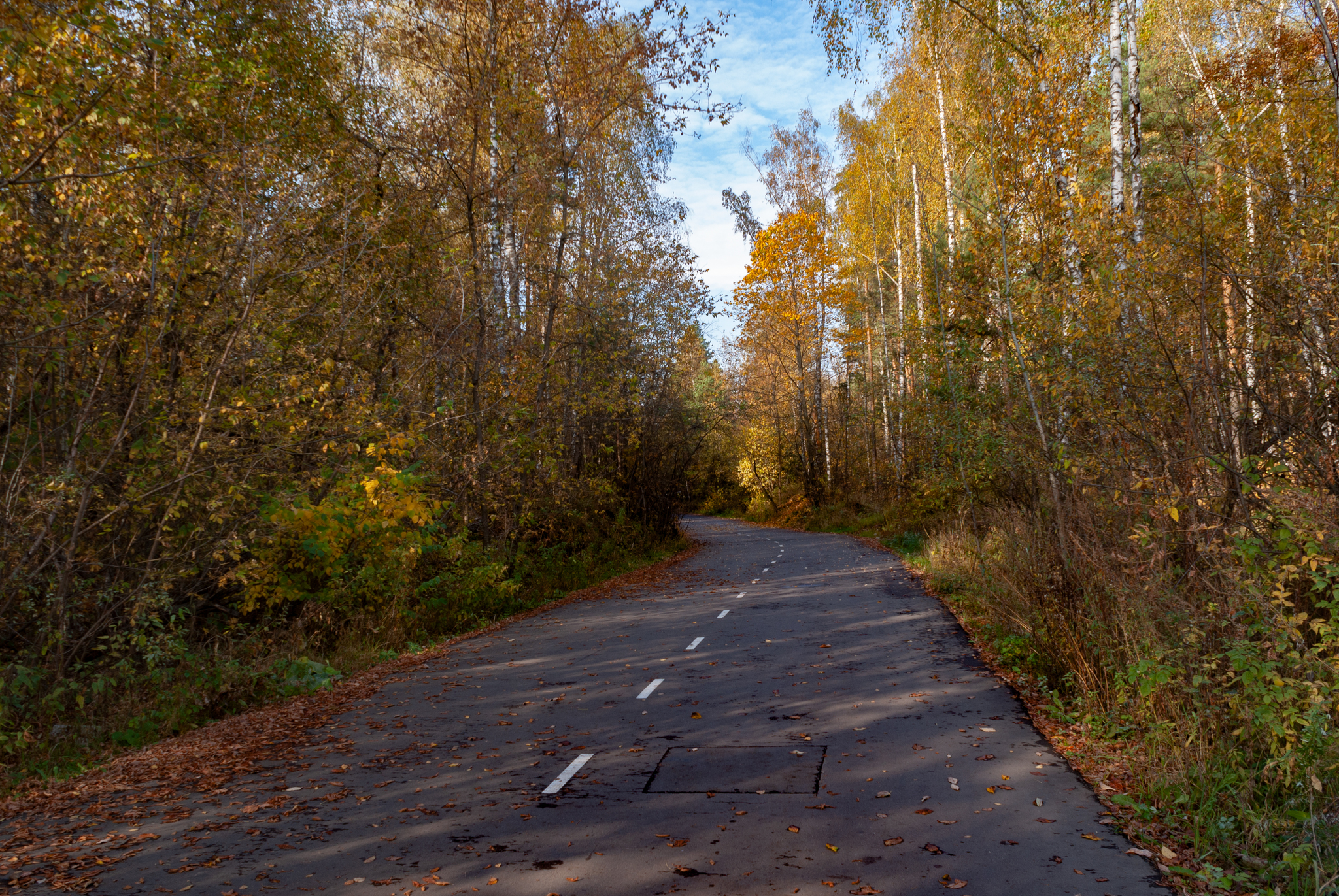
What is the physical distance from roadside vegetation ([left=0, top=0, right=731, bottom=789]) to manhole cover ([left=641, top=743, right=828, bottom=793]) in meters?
5.37

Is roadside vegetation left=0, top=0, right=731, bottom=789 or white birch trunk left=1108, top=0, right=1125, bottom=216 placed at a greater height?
white birch trunk left=1108, top=0, right=1125, bottom=216

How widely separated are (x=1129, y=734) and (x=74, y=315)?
1073cm

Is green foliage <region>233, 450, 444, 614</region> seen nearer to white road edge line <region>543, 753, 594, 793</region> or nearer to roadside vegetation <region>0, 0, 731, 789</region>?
roadside vegetation <region>0, 0, 731, 789</region>

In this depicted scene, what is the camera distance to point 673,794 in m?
6.23

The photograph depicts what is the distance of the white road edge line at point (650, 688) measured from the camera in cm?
940

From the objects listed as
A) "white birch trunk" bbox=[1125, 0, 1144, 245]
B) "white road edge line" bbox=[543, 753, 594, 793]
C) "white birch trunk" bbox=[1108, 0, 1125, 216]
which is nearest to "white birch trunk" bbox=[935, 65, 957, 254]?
"white birch trunk" bbox=[1125, 0, 1144, 245]

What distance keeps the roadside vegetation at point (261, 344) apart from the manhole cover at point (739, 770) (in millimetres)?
5372

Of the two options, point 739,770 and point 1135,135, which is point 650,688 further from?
point 1135,135

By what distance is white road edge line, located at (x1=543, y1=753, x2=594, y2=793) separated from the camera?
6.46 metres

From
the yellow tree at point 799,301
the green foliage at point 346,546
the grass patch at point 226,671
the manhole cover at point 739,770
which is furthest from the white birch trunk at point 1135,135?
the yellow tree at point 799,301

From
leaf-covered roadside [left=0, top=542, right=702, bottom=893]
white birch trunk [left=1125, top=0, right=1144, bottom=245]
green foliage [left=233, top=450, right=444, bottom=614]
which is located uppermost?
white birch trunk [left=1125, top=0, right=1144, bottom=245]

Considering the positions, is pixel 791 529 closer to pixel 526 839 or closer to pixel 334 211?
pixel 334 211

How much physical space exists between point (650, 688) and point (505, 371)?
1073 cm

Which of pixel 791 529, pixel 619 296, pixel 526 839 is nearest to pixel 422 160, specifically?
pixel 619 296
